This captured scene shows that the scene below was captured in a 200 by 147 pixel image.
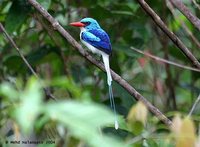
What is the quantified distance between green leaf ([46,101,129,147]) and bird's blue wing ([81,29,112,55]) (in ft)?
8.77

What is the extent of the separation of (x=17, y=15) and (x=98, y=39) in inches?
24.9

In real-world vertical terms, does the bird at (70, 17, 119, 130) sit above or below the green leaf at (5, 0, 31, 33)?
below

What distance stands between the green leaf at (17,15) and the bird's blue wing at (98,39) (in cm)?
52

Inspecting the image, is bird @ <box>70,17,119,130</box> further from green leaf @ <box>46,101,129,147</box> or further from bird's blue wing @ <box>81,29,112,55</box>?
green leaf @ <box>46,101,129,147</box>

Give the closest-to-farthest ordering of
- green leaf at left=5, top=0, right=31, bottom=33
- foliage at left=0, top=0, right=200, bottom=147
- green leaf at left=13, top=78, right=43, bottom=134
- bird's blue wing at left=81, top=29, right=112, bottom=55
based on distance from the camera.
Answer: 1. green leaf at left=13, top=78, right=43, bottom=134
2. foliage at left=0, top=0, right=200, bottom=147
3. green leaf at left=5, top=0, right=31, bottom=33
4. bird's blue wing at left=81, top=29, right=112, bottom=55

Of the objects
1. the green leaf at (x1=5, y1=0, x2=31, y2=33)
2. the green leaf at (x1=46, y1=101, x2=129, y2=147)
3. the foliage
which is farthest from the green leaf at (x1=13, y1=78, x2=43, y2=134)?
the green leaf at (x1=5, y1=0, x2=31, y2=33)

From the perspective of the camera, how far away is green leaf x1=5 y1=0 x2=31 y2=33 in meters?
3.69

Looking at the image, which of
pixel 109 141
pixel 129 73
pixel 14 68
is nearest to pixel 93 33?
pixel 14 68

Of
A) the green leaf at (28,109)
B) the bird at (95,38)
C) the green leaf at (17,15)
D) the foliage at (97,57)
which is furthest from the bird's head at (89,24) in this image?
the green leaf at (28,109)

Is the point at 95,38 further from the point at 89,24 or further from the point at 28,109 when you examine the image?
the point at 28,109

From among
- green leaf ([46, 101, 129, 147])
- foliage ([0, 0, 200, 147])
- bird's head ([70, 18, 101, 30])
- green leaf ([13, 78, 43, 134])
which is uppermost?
green leaf ([13, 78, 43, 134])

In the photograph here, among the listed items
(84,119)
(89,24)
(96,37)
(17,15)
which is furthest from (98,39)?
(84,119)

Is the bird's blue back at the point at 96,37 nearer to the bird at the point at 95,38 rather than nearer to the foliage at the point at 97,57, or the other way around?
the bird at the point at 95,38

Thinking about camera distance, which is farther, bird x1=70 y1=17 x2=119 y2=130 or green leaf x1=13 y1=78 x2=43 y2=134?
bird x1=70 y1=17 x2=119 y2=130
